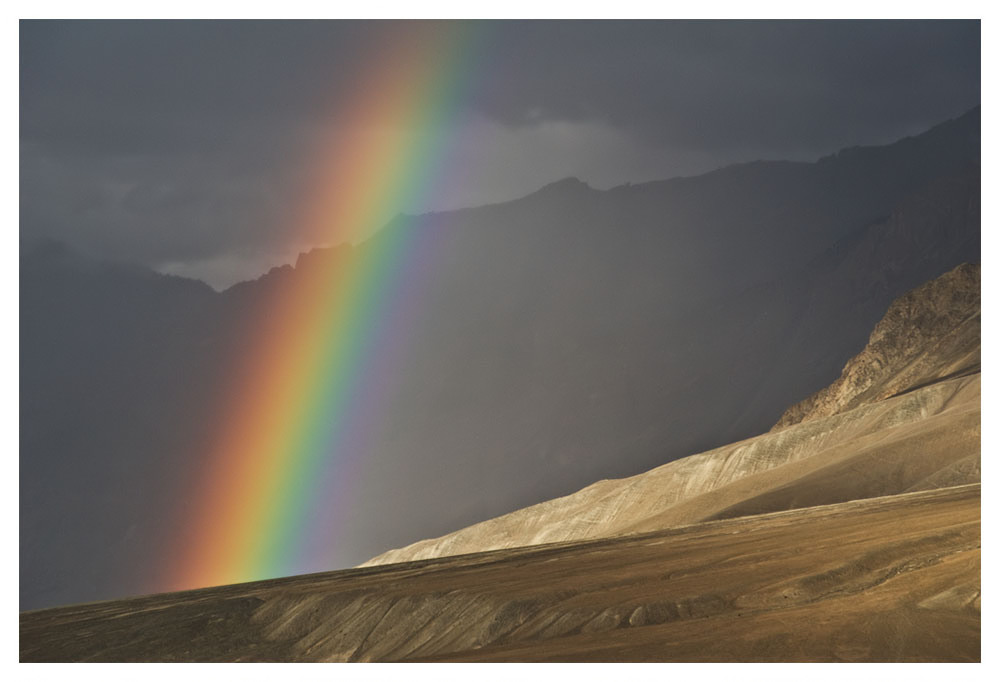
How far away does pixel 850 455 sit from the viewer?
7069 cm

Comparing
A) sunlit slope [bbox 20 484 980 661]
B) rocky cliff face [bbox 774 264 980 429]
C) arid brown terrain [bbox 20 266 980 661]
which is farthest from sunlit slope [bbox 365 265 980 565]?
sunlit slope [bbox 20 484 980 661]

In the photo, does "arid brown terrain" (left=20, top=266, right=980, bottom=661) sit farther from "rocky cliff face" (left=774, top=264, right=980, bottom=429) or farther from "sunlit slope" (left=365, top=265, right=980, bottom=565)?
"rocky cliff face" (left=774, top=264, right=980, bottom=429)

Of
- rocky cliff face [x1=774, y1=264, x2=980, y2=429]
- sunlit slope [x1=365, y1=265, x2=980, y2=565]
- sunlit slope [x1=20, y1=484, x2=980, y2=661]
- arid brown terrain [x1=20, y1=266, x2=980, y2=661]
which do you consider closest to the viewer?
sunlit slope [x1=20, y1=484, x2=980, y2=661]

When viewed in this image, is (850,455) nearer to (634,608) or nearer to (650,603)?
(650,603)

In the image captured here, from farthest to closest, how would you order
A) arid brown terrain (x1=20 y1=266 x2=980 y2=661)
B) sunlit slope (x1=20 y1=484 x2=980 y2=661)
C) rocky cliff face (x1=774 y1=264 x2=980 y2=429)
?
rocky cliff face (x1=774 y1=264 x2=980 y2=429) → arid brown terrain (x1=20 y1=266 x2=980 y2=661) → sunlit slope (x1=20 y1=484 x2=980 y2=661)

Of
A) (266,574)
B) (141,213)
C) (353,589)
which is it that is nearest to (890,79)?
(353,589)

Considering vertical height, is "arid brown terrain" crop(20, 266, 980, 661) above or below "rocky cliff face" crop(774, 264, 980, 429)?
below

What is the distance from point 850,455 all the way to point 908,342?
48.0m

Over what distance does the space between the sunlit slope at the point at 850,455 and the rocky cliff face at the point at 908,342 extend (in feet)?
0.48

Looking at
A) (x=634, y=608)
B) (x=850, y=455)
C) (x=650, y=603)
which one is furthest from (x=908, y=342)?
(x=634, y=608)

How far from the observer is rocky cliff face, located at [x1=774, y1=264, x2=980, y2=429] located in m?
104

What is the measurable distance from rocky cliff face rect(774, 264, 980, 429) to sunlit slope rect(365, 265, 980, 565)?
0.15 meters

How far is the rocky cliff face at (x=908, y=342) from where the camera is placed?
104 m
